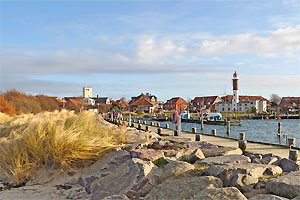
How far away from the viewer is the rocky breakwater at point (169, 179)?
5762 mm

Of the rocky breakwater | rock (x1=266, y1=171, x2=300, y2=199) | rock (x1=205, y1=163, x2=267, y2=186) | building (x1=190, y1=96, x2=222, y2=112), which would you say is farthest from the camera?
building (x1=190, y1=96, x2=222, y2=112)

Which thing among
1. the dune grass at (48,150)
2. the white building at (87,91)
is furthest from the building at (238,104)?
the dune grass at (48,150)

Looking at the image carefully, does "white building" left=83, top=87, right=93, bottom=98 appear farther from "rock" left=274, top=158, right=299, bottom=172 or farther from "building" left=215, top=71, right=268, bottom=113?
"rock" left=274, top=158, right=299, bottom=172

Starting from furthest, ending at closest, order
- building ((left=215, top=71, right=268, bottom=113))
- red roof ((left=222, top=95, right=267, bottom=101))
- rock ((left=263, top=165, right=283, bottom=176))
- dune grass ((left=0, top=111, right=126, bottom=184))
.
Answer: red roof ((left=222, top=95, right=267, bottom=101)) < building ((left=215, top=71, right=268, bottom=113)) < dune grass ((left=0, top=111, right=126, bottom=184)) < rock ((left=263, top=165, right=283, bottom=176))

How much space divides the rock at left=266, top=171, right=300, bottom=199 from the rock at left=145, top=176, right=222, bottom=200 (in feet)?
2.46

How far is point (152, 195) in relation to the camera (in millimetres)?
6125

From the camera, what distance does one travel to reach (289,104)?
11950cm

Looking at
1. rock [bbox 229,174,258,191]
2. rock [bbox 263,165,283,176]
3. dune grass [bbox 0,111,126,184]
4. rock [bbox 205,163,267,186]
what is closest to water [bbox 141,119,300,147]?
dune grass [bbox 0,111,126,184]

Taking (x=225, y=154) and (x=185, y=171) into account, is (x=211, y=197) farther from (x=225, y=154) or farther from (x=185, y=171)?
(x=225, y=154)

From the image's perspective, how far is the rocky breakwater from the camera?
18.9ft

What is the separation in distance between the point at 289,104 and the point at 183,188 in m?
121

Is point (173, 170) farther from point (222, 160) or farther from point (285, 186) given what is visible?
point (285, 186)

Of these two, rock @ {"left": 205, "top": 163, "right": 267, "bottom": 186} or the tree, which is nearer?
rock @ {"left": 205, "top": 163, "right": 267, "bottom": 186}

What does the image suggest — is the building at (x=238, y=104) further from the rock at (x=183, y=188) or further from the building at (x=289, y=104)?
the rock at (x=183, y=188)
